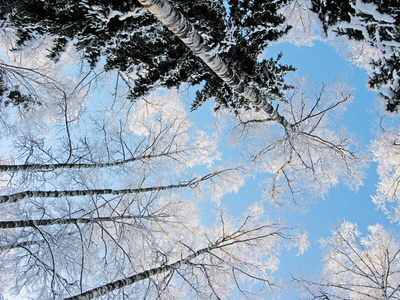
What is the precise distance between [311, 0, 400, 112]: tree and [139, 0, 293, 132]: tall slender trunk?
1.60 metres

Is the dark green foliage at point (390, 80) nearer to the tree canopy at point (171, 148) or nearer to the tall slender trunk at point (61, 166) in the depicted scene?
the tree canopy at point (171, 148)

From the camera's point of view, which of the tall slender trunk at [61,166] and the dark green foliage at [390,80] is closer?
the dark green foliage at [390,80]

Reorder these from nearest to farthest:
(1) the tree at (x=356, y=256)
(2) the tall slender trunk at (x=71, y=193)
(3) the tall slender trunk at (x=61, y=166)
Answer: (2) the tall slender trunk at (x=71, y=193)
(3) the tall slender trunk at (x=61, y=166)
(1) the tree at (x=356, y=256)

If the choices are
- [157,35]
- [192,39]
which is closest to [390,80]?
[192,39]

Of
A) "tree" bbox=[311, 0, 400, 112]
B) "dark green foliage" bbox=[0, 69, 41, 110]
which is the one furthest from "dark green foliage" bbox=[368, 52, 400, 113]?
"dark green foliage" bbox=[0, 69, 41, 110]

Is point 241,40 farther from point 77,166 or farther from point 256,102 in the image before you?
point 77,166

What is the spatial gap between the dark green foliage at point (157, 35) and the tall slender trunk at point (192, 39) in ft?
0.72

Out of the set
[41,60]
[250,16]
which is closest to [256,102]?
[250,16]

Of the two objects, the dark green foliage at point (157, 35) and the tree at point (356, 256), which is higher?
the dark green foliage at point (157, 35)

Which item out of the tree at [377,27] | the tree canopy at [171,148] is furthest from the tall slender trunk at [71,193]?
the tree at [377,27]

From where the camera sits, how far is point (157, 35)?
512 cm

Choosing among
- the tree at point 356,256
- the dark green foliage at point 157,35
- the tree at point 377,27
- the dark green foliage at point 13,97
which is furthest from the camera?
the tree at point 356,256

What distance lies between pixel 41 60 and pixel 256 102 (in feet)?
30.4

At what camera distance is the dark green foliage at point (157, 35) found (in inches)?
153
